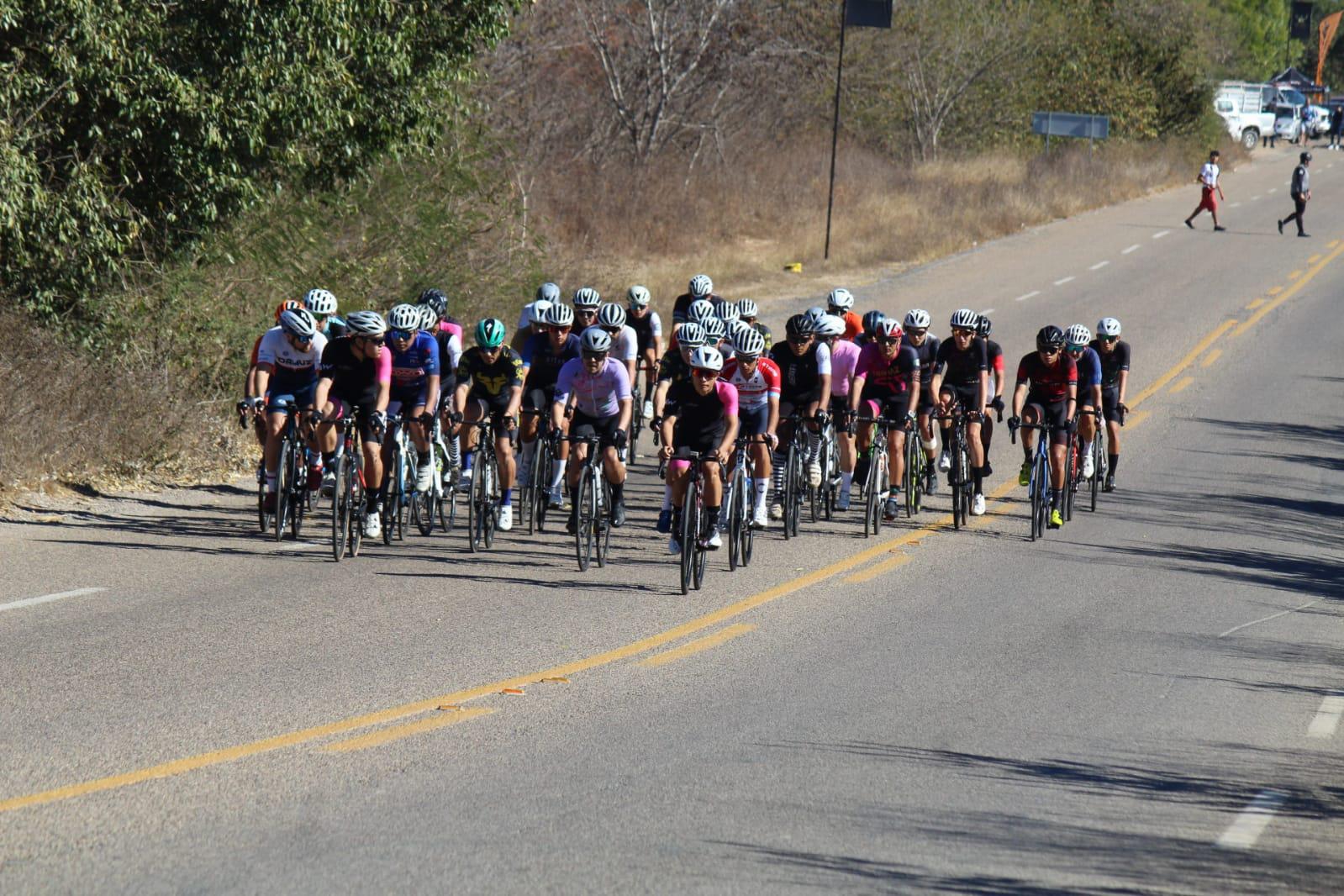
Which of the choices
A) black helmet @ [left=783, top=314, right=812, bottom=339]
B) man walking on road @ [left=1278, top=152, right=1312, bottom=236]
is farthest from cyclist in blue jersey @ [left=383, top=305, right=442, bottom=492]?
man walking on road @ [left=1278, top=152, right=1312, bottom=236]

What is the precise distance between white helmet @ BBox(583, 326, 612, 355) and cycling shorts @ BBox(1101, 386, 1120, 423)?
22.0 ft

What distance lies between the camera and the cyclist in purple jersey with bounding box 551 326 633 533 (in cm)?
1335

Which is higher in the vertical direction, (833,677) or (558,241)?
(558,241)

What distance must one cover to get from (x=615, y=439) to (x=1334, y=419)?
1453cm

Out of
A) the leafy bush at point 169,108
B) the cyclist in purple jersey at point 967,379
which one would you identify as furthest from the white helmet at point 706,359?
the leafy bush at point 169,108

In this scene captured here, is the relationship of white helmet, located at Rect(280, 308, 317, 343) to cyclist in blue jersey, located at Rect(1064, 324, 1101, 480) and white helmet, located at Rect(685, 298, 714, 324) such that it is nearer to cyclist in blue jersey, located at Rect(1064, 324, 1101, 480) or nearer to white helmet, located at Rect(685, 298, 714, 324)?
white helmet, located at Rect(685, 298, 714, 324)

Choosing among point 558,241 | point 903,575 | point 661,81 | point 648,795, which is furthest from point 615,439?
point 661,81

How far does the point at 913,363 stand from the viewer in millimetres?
15609

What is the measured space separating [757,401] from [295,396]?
12.7 ft

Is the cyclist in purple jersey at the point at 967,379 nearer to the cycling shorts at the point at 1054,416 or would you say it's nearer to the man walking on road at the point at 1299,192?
the cycling shorts at the point at 1054,416

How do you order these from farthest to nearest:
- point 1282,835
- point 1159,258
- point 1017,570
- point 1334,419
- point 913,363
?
1. point 1159,258
2. point 1334,419
3. point 913,363
4. point 1017,570
5. point 1282,835

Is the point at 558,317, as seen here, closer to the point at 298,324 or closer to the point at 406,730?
the point at 298,324

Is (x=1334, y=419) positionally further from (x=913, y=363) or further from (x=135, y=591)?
(x=135, y=591)

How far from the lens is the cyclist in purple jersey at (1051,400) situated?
52.1ft
